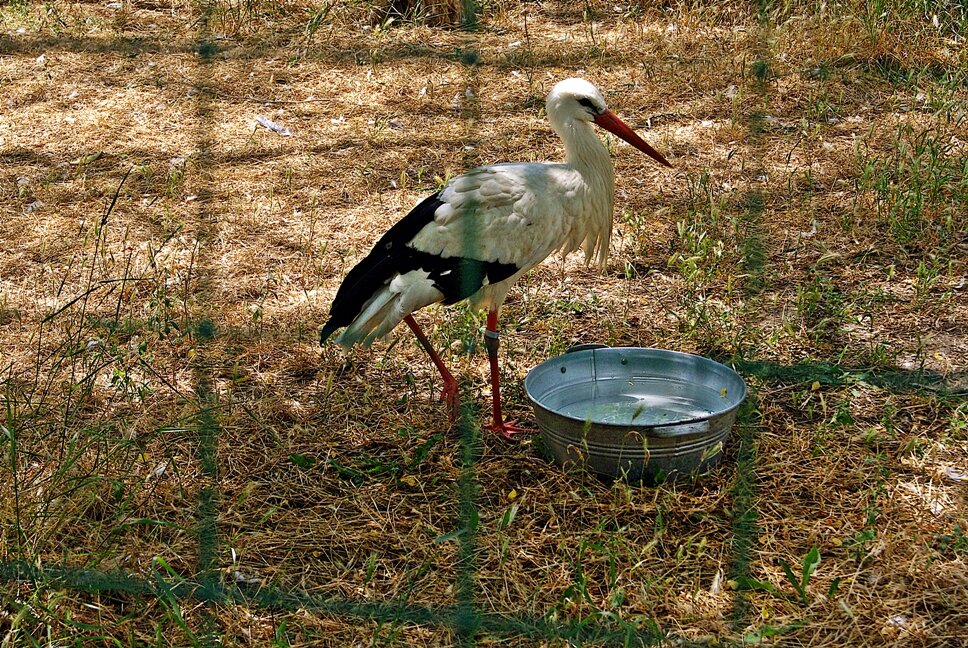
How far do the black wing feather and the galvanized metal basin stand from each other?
30 centimetres

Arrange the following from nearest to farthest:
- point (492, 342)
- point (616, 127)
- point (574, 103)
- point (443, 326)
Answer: point (492, 342), point (574, 103), point (616, 127), point (443, 326)

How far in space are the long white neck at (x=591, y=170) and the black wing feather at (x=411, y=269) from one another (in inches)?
11.9

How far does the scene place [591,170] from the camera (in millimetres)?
3078

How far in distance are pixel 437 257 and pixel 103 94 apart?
3.06 m

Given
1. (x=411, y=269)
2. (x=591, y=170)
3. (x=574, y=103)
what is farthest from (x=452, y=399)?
(x=574, y=103)

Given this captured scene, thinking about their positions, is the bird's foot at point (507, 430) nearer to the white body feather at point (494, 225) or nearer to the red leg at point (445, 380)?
the red leg at point (445, 380)

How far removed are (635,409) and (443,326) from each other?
31.6 inches

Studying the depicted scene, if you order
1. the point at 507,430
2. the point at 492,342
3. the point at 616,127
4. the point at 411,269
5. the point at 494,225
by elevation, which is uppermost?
the point at 616,127

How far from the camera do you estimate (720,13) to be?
18.7 ft

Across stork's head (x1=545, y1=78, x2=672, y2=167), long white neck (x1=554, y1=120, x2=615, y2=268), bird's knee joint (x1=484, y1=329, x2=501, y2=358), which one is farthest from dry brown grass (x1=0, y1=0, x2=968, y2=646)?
stork's head (x1=545, y1=78, x2=672, y2=167)

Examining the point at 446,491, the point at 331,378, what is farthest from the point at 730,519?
the point at 331,378

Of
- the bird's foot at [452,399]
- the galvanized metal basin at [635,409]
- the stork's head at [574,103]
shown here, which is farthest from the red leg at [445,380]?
the stork's head at [574,103]

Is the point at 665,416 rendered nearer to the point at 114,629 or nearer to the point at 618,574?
the point at 618,574

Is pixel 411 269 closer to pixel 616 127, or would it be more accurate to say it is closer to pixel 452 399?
pixel 452 399
